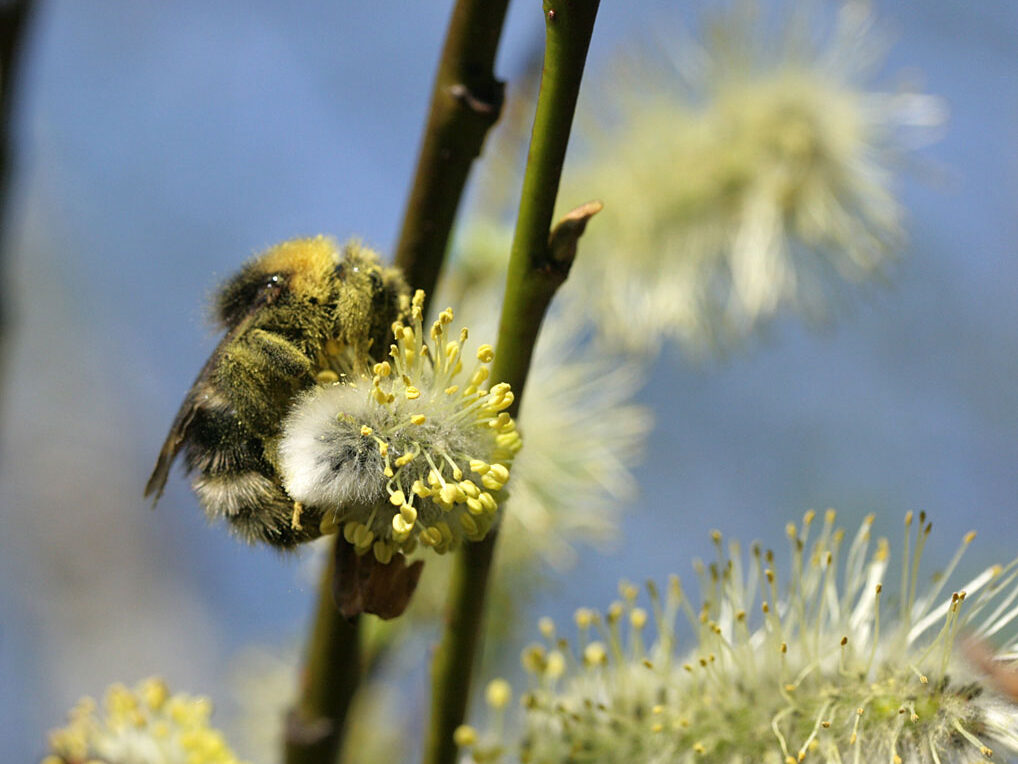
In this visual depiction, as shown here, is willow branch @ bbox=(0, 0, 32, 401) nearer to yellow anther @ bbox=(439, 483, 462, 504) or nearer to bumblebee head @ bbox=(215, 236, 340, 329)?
bumblebee head @ bbox=(215, 236, 340, 329)

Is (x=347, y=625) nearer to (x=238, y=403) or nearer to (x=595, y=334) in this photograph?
(x=238, y=403)

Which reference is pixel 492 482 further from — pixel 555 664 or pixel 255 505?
pixel 555 664

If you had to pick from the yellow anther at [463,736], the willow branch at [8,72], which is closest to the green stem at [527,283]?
the yellow anther at [463,736]

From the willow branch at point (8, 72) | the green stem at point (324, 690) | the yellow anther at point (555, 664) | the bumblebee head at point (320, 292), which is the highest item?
the willow branch at point (8, 72)

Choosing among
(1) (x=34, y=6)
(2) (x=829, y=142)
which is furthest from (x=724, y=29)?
(1) (x=34, y=6)

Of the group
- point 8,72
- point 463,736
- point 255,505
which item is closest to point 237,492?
point 255,505

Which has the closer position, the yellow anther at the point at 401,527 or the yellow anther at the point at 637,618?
the yellow anther at the point at 401,527

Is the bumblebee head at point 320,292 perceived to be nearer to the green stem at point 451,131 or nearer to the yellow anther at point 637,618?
the green stem at point 451,131
